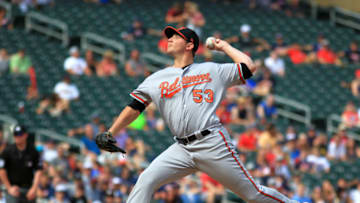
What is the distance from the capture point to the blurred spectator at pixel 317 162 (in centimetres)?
1220

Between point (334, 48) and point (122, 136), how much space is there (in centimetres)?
805

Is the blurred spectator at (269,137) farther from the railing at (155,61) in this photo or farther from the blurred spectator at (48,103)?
the blurred spectator at (48,103)

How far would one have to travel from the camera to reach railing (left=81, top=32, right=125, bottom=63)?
14789mm

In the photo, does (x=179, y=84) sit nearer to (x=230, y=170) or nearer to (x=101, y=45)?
(x=230, y=170)

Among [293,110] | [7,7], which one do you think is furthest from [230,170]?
[7,7]

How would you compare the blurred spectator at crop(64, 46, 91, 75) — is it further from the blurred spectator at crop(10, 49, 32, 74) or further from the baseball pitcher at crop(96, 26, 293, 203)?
the baseball pitcher at crop(96, 26, 293, 203)

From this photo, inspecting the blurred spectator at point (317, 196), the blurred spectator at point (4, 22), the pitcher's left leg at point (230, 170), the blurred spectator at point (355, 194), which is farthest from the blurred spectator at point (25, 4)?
the pitcher's left leg at point (230, 170)

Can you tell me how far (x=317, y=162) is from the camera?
1229 centimetres

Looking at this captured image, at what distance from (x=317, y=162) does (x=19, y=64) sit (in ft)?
20.8

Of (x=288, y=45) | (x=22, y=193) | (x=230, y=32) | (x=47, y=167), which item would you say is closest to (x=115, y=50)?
(x=230, y=32)

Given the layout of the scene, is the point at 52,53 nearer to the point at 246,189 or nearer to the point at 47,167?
the point at 47,167

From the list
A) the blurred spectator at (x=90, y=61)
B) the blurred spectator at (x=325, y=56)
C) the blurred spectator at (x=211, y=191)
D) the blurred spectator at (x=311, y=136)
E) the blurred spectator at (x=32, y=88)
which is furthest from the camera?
the blurred spectator at (x=325, y=56)

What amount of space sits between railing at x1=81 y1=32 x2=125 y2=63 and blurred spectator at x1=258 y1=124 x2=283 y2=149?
13.3 ft

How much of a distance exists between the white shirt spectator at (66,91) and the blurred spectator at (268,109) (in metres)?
3.77
